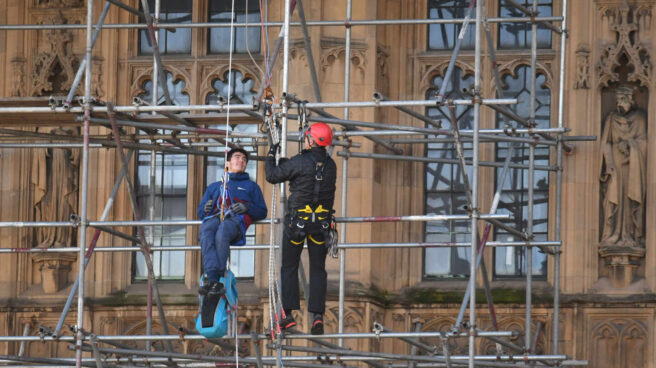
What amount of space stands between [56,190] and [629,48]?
254 inches

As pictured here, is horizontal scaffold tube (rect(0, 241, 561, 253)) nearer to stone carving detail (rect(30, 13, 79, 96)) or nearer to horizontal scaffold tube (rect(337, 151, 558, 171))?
horizontal scaffold tube (rect(337, 151, 558, 171))

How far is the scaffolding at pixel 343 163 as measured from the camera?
1727cm

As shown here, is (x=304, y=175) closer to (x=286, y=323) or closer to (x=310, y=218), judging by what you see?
(x=310, y=218)

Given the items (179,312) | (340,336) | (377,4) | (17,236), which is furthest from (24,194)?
(340,336)

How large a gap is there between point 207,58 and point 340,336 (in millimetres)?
5627

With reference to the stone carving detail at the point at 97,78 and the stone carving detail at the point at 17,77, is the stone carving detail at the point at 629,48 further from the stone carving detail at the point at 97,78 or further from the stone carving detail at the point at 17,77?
the stone carving detail at the point at 17,77

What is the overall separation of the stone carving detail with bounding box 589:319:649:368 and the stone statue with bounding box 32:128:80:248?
5.92 metres

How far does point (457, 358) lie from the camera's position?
1775 centimetres

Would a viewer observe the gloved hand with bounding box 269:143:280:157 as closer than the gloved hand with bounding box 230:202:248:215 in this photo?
Yes

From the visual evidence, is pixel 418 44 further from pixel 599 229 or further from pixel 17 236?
pixel 17 236

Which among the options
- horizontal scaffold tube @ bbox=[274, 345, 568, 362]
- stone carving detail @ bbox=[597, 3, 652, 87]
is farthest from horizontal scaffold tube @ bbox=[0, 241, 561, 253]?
stone carving detail @ bbox=[597, 3, 652, 87]

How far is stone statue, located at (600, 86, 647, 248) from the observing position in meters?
20.3

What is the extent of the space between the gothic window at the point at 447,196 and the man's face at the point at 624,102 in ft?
5.43

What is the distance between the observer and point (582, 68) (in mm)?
20594
